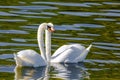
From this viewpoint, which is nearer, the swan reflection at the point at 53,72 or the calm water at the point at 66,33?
the swan reflection at the point at 53,72

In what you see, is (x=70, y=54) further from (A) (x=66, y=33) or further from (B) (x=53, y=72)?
(A) (x=66, y=33)

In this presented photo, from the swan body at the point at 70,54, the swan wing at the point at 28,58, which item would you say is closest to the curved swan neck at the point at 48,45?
the swan body at the point at 70,54

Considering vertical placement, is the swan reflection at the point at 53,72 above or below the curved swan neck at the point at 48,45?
below

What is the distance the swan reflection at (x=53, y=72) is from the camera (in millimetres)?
19250

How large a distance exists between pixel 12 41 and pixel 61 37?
5.64 feet

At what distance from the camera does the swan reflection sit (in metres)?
19.2

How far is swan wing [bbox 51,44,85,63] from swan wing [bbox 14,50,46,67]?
73 cm

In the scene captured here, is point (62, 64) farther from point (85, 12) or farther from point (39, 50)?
point (85, 12)

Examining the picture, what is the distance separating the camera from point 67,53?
21.5m

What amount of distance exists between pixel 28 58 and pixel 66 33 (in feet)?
14.2

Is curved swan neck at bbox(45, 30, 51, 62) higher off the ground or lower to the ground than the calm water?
higher

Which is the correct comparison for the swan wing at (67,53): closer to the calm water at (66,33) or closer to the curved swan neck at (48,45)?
the curved swan neck at (48,45)

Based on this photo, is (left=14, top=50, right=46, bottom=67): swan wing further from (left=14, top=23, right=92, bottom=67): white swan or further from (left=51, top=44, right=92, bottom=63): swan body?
(left=51, top=44, right=92, bottom=63): swan body

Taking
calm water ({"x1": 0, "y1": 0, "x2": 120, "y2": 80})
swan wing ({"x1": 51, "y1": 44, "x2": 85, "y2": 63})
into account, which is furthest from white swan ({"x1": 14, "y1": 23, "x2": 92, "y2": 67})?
calm water ({"x1": 0, "y1": 0, "x2": 120, "y2": 80})
